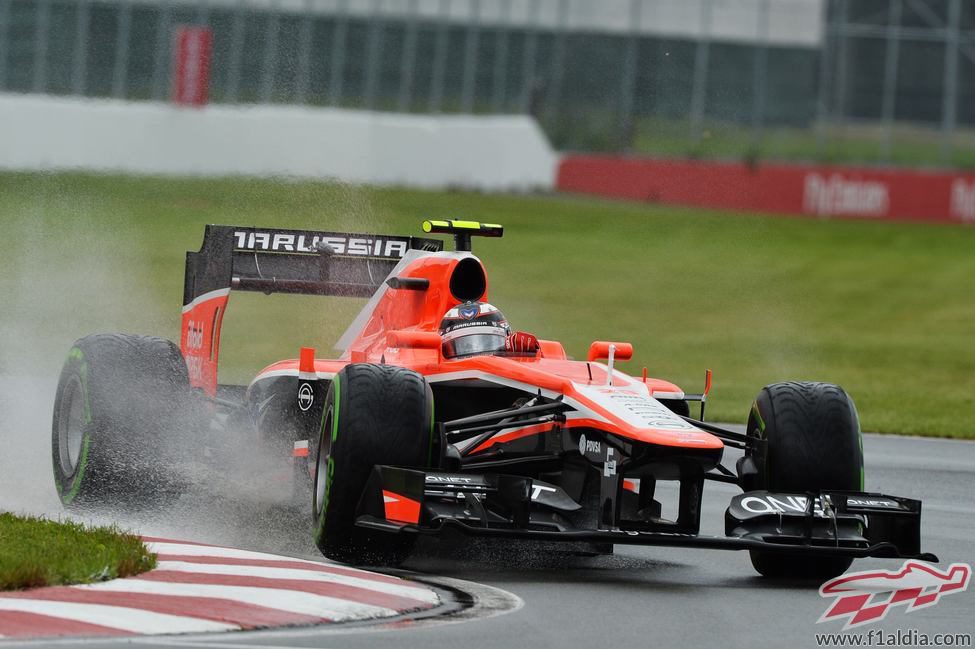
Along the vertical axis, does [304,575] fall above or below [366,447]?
below

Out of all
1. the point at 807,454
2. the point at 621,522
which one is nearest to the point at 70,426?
the point at 621,522

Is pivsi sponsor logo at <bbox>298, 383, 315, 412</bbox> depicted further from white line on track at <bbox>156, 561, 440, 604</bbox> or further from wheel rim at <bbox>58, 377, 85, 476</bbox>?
white line on track at <bbox>156, 561, 440, 604</bbox>

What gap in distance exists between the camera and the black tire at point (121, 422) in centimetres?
1134

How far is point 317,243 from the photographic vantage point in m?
13.2

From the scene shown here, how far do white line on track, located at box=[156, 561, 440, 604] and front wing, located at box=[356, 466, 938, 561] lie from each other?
468 mm

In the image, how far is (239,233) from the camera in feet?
42.8

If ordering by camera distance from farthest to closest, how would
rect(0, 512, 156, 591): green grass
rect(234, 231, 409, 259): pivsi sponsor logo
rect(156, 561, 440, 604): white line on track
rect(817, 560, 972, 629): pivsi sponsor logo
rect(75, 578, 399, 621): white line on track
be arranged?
1. rect(234, 231, 409, 259): pivsi sponsor logo
2. rect(817, 560, 972, 629): pivsi sponsor logo
3. rect(156, 561, 440, 604): white line on track
4. rect(0, 512, 156, 591): green grass
5. rect(75, 578, 399, 621): white line on track

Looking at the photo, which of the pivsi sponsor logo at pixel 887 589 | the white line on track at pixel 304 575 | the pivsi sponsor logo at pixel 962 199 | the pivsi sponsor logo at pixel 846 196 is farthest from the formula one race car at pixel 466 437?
the pivsi sponsor logo at pixel 962 199

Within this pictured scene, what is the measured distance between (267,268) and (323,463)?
333 centimetres

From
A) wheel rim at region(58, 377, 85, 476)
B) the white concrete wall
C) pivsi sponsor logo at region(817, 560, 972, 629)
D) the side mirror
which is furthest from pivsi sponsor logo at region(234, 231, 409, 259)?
the white concrete wall

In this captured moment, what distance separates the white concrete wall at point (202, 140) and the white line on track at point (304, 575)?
14679mm

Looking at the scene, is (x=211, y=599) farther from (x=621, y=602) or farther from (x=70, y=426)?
(x=70, y=426)

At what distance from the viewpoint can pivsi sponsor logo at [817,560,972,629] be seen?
9031 millimetres

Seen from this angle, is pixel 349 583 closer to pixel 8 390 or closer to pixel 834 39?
pixel 8 390
